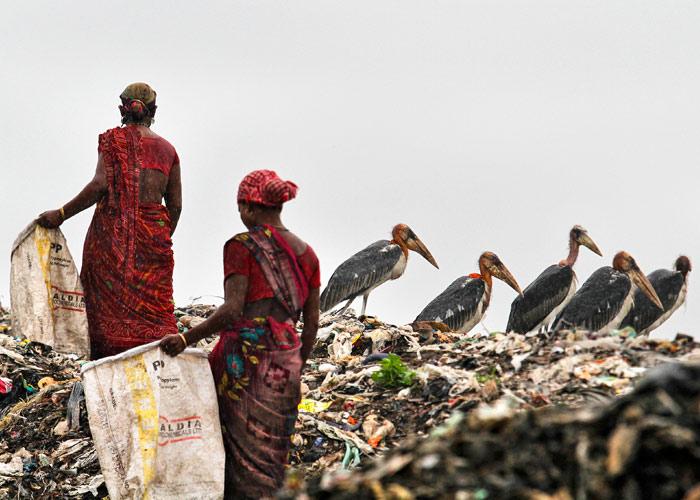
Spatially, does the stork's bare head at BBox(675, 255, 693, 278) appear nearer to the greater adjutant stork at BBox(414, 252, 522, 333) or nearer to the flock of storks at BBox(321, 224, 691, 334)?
the flock of storks at BBox(321, 224, 691, 334)

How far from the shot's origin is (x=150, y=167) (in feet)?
25.5

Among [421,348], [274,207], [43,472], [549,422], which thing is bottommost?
[43,472]

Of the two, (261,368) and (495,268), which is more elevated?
(261,368)

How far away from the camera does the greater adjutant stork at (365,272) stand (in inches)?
683

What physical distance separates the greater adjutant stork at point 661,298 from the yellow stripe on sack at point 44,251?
963cm

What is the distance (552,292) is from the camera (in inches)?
624

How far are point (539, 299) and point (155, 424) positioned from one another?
→ 10.3 metres

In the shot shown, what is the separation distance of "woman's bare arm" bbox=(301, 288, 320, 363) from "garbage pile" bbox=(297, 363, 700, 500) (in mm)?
2448

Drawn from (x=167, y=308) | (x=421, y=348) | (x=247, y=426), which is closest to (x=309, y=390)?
(x=421, y=348)

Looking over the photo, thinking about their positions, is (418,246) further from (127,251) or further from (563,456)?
(563,456)

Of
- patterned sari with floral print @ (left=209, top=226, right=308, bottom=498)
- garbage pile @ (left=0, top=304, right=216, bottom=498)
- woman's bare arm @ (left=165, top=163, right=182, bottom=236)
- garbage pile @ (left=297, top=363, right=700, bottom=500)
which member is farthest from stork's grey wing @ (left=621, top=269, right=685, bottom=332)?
garbage pile @ (left=297, top=363, right=700, bottom=500)

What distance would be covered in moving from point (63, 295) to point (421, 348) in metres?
3.11

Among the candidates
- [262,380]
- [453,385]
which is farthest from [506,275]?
[262,380]

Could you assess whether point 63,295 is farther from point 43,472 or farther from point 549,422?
point 549,422
